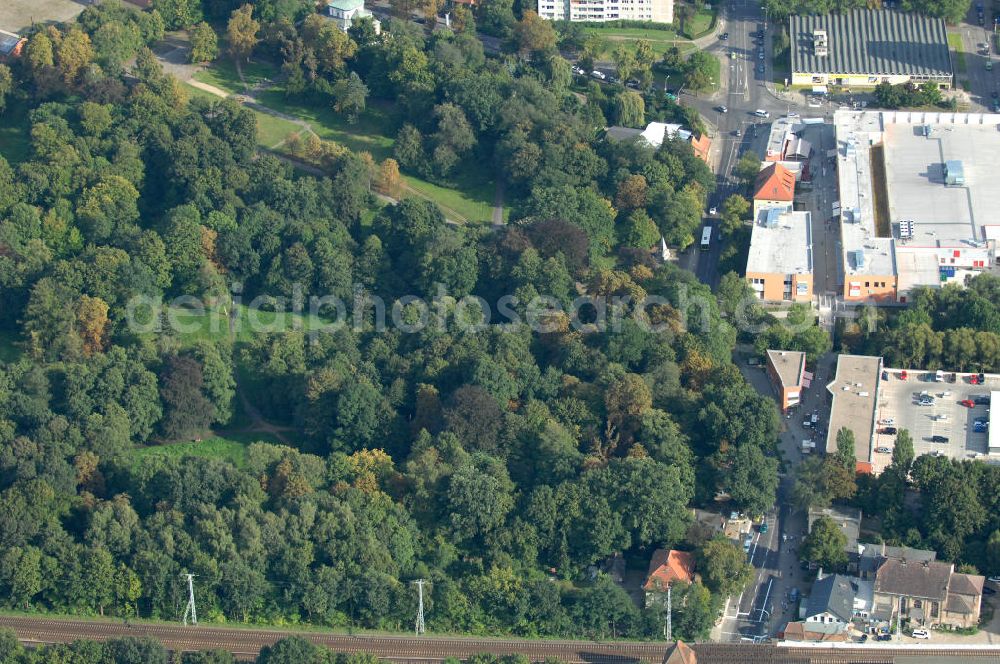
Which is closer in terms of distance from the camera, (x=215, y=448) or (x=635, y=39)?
(x=215, y=448)

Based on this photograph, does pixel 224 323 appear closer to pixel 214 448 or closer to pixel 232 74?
pixel 214 448

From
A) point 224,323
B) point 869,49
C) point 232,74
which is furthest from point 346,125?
point 869,49

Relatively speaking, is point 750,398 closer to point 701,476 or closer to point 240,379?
point 701,476

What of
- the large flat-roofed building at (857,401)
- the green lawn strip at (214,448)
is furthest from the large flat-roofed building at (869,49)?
the green lawn strip at (214,448)

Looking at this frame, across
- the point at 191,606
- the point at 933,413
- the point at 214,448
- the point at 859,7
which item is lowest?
the point at 191,606

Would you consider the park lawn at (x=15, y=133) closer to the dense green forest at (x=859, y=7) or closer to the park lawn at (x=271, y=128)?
the park lawn at (x=271, y=128)

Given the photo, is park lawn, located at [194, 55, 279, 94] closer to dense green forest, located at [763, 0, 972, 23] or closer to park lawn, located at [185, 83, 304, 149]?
park lawn, located at [185, 83, 304, 149]
